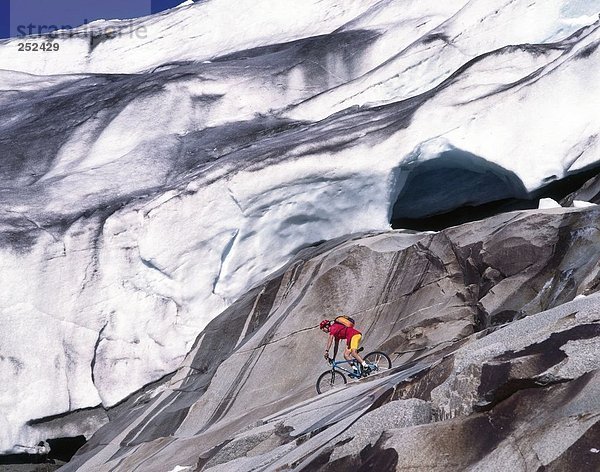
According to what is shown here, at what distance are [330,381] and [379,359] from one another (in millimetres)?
910

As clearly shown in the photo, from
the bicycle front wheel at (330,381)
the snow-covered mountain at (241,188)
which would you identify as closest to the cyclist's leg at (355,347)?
the bicycle front wheel at (330,381)

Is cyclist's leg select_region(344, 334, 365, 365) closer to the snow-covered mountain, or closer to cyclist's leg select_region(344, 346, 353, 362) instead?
cyclist's leg select_region(344, 346, 353, 362)

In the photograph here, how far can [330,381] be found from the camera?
12.5 m

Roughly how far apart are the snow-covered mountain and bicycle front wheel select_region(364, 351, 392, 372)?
361 cm

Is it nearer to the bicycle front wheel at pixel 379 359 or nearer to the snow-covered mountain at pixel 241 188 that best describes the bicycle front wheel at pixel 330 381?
the bicycle front wheel at pixel 379 359

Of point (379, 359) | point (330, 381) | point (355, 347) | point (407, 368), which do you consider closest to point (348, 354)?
point (355, 347)

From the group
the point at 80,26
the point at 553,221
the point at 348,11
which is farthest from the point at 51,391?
the point at 80,26

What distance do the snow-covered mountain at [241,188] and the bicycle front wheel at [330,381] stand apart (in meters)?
3.83

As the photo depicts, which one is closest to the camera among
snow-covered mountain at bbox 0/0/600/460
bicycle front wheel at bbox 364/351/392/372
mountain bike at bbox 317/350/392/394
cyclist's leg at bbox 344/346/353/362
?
mountain bike at bbox 317/350/392/394

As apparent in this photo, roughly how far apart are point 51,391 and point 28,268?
220 cm

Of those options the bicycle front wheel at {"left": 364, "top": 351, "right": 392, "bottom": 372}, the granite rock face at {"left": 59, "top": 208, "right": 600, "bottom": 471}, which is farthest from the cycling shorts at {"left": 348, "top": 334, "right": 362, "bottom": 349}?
the granite rock face at {"left": 59, "top": 208, "right": 600, "bottom": 471}

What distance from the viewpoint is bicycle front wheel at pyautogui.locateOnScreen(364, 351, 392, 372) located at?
41.5 feet

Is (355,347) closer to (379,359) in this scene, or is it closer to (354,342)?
(354,342)

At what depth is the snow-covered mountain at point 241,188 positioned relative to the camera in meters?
15.3
